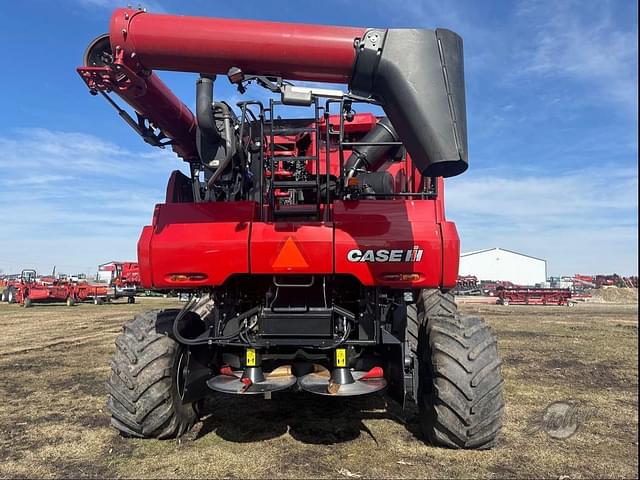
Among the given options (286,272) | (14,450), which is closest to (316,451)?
(286,272)

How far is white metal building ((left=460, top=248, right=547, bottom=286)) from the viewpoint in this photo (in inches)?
3162

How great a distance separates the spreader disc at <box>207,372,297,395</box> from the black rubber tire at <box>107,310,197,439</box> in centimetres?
38

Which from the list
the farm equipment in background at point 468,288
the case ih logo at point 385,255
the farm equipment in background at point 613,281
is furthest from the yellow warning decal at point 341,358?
the farm equipment in background at point 613,281

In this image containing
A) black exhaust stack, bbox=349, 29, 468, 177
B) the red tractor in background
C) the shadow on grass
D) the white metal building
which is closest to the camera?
black exhaust stack, bbox=349, 29, 468, 177

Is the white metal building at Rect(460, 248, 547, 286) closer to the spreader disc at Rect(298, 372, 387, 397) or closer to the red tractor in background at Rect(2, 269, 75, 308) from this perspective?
the red tractor in background at Rect(2, 269, 75, 308)

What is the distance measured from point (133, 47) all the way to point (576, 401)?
6082 millimetres

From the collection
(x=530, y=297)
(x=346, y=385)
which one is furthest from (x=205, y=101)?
(x=530, y=297)

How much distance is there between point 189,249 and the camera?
4082 millimetres

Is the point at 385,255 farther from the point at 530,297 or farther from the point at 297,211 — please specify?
the point at 530,297

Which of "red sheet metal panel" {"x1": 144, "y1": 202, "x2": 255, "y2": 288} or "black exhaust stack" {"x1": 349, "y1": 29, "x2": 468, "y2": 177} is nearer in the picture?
"black exhaust stack" {"x1": 349, "y1": 29, "x2": 468, "y2": 177}

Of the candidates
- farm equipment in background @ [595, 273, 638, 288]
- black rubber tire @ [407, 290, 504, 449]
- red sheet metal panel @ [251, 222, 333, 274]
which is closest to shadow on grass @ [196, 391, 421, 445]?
black rubber tire @ [407, 290, 504, 449]

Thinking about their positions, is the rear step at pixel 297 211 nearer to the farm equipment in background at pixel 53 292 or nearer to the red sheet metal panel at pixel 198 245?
the red sheet metal panel at pixel 198 245

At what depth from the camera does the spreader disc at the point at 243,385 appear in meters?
4.02

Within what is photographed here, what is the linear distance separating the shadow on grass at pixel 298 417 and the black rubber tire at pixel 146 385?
1.62 feet
